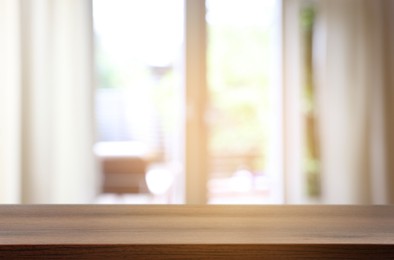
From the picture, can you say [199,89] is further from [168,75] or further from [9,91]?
[9,91]

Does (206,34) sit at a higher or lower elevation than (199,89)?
higher

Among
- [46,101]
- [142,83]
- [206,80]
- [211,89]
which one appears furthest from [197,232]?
[142,83]

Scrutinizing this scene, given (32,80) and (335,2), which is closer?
(32,80)

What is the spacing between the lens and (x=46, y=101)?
8.71ft

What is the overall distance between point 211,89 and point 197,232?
8.25 feet

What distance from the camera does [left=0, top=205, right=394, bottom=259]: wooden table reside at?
1.95 ft

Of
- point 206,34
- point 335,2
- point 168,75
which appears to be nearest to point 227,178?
point 168,75

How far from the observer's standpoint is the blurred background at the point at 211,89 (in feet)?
8.64

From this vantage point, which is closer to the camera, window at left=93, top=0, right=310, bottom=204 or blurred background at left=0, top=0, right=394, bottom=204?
blurred background at left=0, top=0, right=394, bottom=204

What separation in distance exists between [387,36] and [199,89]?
1163 mm

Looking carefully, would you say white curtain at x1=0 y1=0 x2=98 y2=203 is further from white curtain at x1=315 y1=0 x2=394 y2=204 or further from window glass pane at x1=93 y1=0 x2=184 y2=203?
white curtain at x1=315 y1=0 x2=394 y2=204

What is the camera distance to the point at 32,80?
2.62 m

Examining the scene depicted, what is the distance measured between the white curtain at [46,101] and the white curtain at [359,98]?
1.43 m

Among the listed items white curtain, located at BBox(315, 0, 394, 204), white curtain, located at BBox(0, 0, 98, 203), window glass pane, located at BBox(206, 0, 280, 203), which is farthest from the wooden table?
window glass pane, located at BBox(206, 0, 280, 203)
